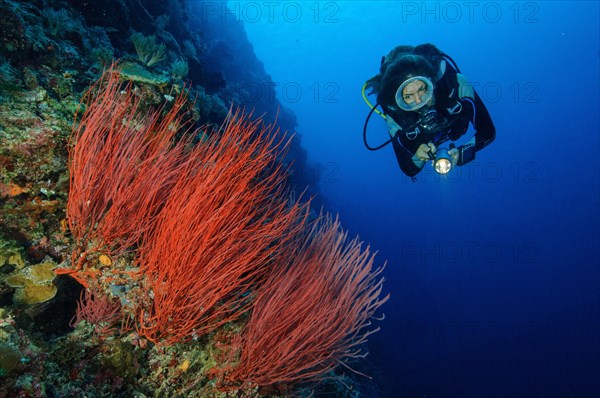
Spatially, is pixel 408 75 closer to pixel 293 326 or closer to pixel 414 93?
pixel 414 93

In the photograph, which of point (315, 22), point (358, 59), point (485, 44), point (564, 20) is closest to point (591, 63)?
point (564, 20)

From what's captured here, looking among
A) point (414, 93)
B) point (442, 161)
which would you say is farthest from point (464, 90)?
point (442, 161)

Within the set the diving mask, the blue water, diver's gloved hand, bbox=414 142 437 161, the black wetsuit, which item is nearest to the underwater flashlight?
diver's gloved hand, bbox=414 142 437 161

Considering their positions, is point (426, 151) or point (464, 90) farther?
point (464, 90)

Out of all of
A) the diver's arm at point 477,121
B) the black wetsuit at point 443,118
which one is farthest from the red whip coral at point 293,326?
the diver's arm at point 477,121

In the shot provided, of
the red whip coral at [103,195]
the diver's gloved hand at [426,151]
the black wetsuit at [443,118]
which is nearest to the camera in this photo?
the red whip coral at [103,195]

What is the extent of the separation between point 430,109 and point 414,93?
0.40 meters

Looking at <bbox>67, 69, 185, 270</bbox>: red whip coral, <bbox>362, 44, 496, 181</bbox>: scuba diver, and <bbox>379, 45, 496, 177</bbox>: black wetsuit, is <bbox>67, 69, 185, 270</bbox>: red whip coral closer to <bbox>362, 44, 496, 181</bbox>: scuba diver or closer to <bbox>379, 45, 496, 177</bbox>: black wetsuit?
<bbox>362, 44, 496, 181</bbox>: scuba diver

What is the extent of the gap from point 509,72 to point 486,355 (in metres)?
99.3

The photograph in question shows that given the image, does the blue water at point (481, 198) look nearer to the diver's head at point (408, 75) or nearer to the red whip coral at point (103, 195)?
the diver's head at point (408, 75)

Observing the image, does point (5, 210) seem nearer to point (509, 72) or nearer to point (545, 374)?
point (545, 374)

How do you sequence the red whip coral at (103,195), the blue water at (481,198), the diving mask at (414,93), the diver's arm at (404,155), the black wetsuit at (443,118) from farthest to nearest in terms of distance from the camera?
the blue water at (481,198) → the diver's arm at (404,155) → the black wetsuit at (443,118) → the diving mask at (414,93) → the red whip coral at (103,195)

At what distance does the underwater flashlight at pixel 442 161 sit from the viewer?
193 inches

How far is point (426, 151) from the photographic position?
5219 millimetres
